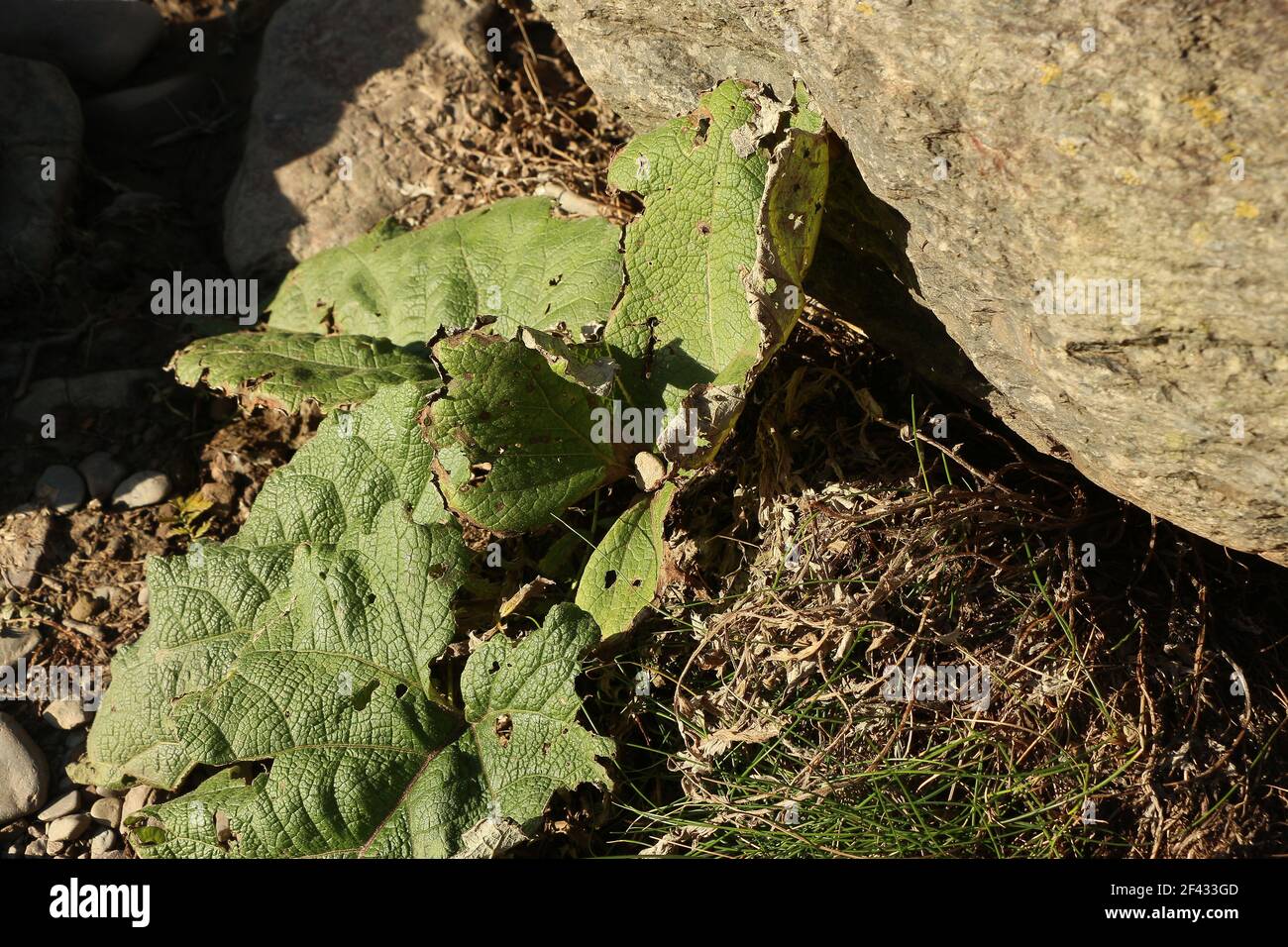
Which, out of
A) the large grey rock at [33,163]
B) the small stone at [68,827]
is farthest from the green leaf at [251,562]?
the large grey rock at [33,163]

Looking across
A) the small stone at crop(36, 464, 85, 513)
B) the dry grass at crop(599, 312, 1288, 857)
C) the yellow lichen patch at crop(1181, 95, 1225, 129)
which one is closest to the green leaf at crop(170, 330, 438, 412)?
the small stone at crop(36, 464, 85, 513)

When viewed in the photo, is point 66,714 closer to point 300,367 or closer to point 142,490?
point 142,490

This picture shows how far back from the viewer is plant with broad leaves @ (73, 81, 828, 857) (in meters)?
2.47

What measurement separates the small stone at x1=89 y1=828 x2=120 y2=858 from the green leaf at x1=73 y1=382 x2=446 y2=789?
0.14 meters

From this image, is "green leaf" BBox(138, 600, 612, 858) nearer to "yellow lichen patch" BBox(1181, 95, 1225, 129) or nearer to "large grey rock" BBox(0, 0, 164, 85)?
"yellow lichen patch" BBox(1181, 95, 1225, 129)

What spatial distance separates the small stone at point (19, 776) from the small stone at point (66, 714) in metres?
0.09

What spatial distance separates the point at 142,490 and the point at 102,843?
1042 millimetres

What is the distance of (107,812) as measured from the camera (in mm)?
2828

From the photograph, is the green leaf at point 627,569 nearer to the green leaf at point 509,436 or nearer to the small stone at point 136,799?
the green leaf at point 509,436

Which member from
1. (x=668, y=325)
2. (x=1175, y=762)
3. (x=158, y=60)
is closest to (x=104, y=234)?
(x=158, y=60)

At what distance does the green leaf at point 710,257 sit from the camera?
2.47 metres

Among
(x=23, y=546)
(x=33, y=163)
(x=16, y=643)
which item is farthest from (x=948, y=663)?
(x=33, y=163)

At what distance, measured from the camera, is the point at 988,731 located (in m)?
2.48


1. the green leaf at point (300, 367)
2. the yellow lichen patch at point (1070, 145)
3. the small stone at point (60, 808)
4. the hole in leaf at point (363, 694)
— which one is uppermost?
the yellow lichen patch at point (1070, 145)
